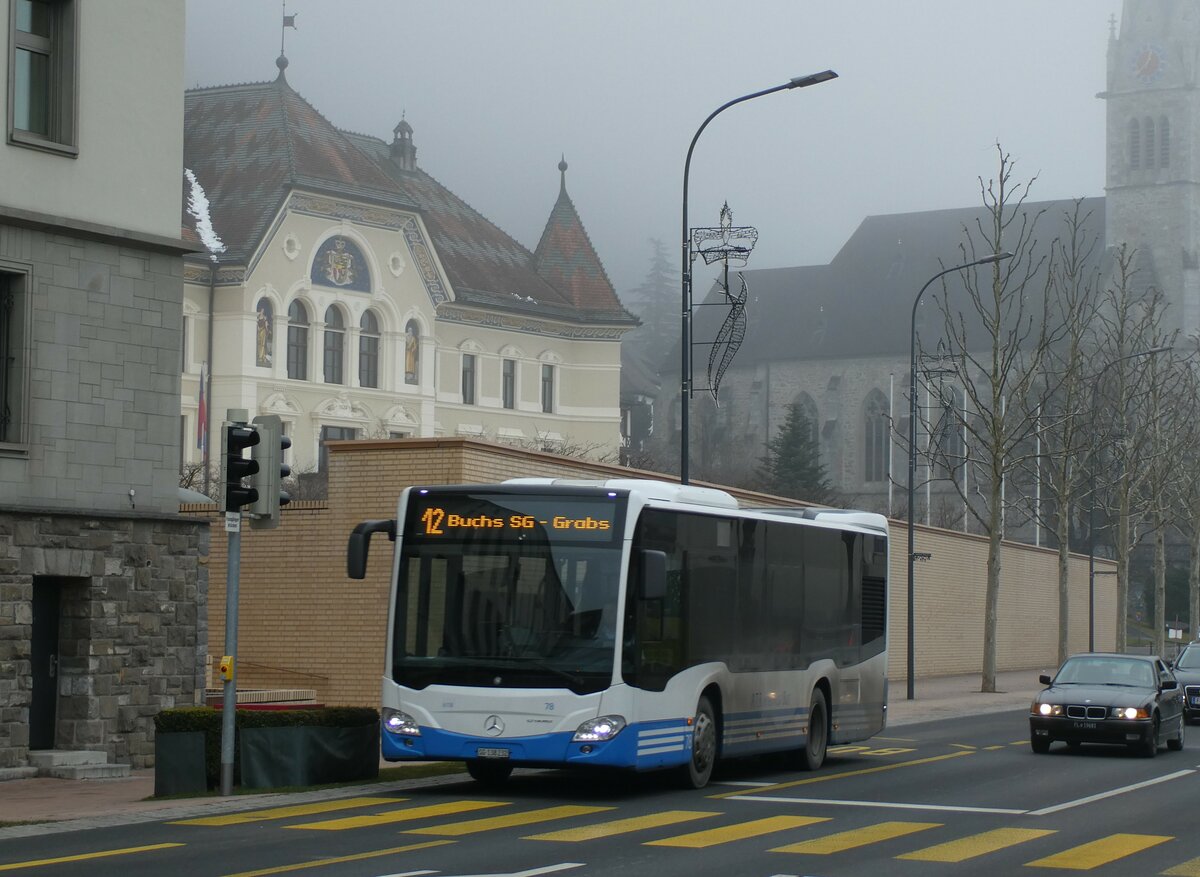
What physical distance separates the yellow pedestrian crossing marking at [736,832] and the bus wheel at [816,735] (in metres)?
5.36

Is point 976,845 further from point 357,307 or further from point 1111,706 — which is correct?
point 357,307

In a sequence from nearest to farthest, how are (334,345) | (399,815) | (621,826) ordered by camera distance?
1. (621,826)
2. (399,815)
3. (334,345)

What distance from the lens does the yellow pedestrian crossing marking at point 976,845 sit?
42.6 ft

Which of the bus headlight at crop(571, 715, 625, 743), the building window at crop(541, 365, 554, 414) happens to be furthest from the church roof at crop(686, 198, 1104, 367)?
the bus headlight at crop(571, 715, 625, 743)

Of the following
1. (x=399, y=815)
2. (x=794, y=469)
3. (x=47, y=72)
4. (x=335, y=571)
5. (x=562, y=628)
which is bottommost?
(x=399, y=815)

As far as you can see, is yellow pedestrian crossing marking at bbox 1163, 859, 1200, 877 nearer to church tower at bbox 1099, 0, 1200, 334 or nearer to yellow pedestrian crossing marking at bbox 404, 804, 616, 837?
yellow pedestrian crossing marking at bbox 404, 804, 616, 837

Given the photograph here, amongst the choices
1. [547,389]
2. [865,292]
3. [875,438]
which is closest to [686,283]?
[547,389]

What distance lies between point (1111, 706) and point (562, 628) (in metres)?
9.89

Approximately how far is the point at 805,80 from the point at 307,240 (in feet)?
142

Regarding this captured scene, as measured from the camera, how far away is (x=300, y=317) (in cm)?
6812

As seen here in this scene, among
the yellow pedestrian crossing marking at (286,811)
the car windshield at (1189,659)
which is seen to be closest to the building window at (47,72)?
the yellow pedestrian crossing marking at (286,811)

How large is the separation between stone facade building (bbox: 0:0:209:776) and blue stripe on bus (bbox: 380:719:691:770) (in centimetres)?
516

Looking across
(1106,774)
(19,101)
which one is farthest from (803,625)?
(19,101)

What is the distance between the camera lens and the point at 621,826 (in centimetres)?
1462
